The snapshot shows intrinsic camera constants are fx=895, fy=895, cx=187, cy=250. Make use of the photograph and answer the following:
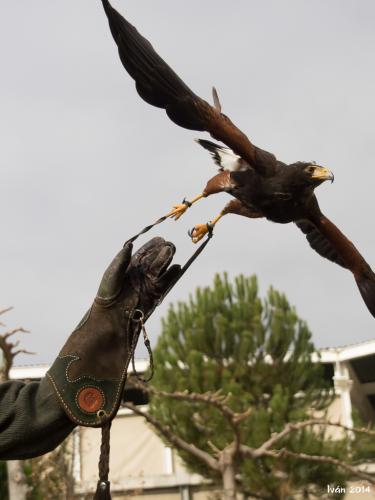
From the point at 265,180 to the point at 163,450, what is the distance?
1900 cm

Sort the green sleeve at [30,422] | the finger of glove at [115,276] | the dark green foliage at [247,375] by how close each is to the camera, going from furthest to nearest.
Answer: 1. the dark green foliage at [247,375]
2. the finger of glove at [115,276]
3. the green sleeve at [30,422]

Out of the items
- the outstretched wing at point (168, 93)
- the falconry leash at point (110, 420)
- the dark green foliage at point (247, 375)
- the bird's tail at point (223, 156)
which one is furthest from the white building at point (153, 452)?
the falconry leash at point (110, 420)

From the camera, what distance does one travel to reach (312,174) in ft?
13.8

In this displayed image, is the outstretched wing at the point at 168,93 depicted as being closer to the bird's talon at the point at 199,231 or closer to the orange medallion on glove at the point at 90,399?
the bird's talon at the point at 199,231

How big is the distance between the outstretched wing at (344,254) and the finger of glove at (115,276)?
172 cm

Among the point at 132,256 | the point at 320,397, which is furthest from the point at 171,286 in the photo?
the point at 320,397

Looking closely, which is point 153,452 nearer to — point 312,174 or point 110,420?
point 312,174

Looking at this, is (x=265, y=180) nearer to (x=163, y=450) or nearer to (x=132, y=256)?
(x=132, y=256)

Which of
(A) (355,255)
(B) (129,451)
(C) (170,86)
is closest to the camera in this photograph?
(C) (170,86)

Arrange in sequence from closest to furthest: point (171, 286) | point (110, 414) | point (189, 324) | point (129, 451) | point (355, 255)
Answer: point (110, 414) → point (171, 286) → point (355, 255) → point (189, 324) → point (129, 451)

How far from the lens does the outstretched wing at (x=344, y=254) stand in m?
4.19

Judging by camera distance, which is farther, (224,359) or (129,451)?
(129,451)

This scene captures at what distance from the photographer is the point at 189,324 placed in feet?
62.6

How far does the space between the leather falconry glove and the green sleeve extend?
44 mm
